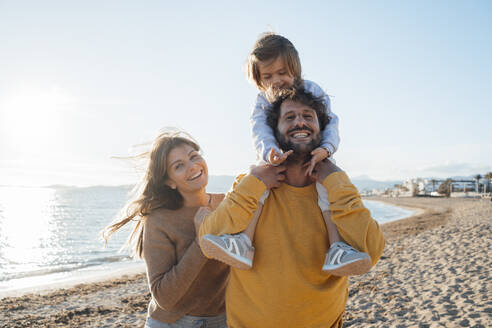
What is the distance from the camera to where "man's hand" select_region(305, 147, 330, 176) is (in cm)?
224

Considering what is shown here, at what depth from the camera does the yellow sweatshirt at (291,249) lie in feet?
6.43

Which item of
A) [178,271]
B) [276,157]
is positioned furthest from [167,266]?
[276,157]

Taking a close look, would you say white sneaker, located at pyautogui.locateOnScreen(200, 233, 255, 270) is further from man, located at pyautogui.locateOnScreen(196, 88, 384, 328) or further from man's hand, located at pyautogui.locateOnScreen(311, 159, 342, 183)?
man's hand, located at pyautogui.locateOnScreen(311, 159, 342, 183)

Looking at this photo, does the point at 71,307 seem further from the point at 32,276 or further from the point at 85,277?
the point at 32,276

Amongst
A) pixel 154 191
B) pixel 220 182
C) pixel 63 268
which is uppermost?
pixel 154 191

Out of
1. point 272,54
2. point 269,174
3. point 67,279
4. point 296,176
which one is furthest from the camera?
point 67,279

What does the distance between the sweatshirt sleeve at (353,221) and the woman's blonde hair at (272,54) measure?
1708mm

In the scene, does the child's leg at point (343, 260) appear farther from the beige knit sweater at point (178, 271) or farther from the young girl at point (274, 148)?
the beige knit sweater at point (178, 271)

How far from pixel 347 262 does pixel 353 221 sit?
269 millimetres

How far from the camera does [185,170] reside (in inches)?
103

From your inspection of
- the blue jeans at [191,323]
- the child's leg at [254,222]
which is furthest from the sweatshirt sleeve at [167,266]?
the child's leg at [254,222]

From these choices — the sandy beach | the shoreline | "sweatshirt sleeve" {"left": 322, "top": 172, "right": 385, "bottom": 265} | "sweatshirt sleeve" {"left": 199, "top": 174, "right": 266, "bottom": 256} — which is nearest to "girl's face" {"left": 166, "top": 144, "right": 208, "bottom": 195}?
"sweatshirt sleeve" {"left": 199, "top": 174, "right": 266, "bottom": 256}

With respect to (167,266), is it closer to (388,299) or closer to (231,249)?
(231,249)

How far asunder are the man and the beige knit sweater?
32cm
